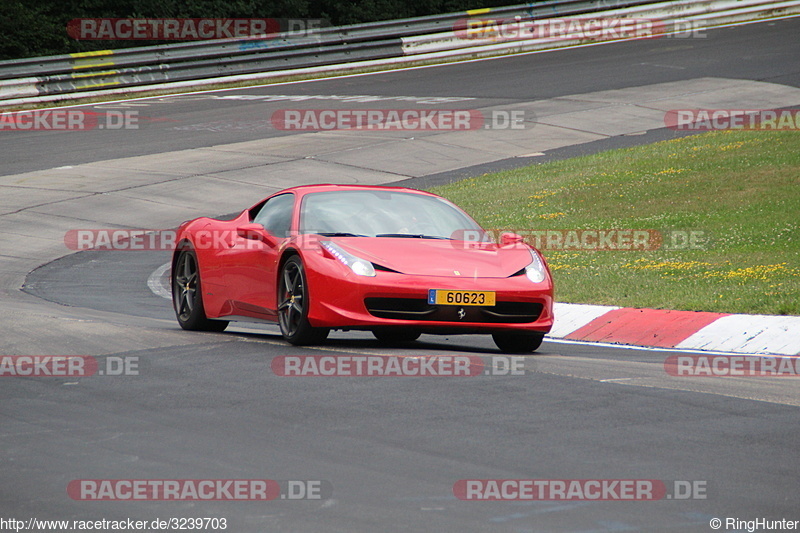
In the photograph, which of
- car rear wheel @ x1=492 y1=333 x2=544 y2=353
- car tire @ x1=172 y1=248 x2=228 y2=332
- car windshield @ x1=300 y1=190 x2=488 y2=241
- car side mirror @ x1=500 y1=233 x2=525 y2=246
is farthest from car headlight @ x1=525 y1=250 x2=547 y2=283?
→ car tire @ x1=172 y1=248 x2=228 y2=332

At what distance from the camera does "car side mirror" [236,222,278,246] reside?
9555mm

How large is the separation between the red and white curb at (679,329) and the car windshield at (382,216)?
1576 millimetres

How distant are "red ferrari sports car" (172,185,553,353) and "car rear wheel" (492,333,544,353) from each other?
0.01 metres

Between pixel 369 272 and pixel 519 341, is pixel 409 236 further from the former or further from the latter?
pixel 519 341

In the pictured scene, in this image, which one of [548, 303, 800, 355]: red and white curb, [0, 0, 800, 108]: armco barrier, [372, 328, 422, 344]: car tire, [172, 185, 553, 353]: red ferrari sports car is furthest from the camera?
[0, 0, 800, 108]: armco barrier

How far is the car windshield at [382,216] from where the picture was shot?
9.34 m

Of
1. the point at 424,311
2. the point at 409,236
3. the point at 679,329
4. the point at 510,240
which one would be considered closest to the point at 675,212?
the point at 679,329

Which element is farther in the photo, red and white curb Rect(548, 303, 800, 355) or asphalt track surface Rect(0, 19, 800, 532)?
red and white curb Rect(548, 303, 800, 355)

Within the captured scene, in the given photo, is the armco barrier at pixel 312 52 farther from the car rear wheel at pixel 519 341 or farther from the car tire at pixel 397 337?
the car rear wheel at pixel 519 341

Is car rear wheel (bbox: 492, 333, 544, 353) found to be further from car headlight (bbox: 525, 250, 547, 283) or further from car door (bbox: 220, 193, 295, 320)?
car door (bbox: 220, 193, 295, 320)

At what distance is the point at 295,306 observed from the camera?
884 cm

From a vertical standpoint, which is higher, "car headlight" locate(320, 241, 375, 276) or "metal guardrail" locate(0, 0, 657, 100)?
"car headlight" locate(320, 241, 375, 276)

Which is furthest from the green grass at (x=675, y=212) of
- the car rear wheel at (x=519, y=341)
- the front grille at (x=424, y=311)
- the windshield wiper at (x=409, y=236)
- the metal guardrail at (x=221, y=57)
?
the metal guardrail at (x=221, y=57)

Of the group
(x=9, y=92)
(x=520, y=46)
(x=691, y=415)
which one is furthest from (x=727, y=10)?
(x=691, y=415)
